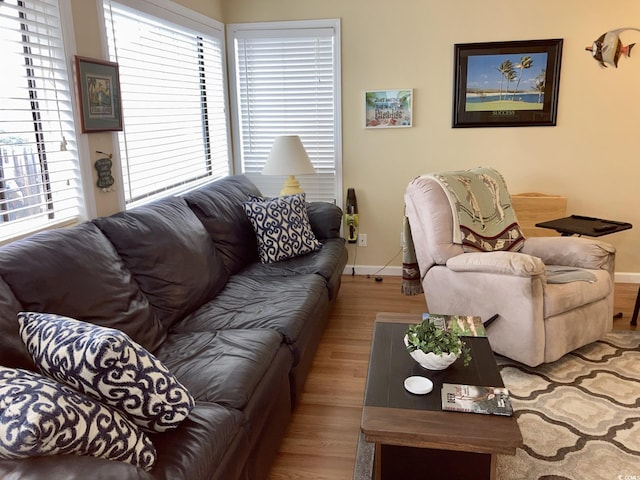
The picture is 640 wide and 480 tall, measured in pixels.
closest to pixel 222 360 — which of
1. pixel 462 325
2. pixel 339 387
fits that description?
pixel 339 387

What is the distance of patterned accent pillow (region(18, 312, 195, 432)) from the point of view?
1.33 m

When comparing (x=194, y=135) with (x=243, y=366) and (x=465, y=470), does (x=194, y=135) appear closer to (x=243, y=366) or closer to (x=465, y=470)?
(x=243, y=366)

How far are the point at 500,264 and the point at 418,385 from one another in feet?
3.64

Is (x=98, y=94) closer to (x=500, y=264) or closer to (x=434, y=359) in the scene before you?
(x=434, y=359)

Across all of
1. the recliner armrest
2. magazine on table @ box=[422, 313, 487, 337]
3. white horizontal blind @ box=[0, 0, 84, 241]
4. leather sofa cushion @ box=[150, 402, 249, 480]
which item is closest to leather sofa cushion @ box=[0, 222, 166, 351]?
white horizontal blind @ box=[0, 0, 84, 241]

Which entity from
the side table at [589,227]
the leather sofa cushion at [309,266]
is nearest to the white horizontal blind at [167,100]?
the leather sofa cushion at [309,266]

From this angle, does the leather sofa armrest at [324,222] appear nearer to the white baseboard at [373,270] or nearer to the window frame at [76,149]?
the white baseboard at [373,270]

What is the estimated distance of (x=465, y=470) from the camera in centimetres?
178

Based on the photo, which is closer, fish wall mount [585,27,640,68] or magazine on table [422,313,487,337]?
magazine on table [422,313,487,337]

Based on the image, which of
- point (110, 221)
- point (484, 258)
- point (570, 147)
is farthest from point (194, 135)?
point (570, 147)

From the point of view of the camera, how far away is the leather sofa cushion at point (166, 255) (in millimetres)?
2385

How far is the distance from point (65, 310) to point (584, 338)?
2.59 meters

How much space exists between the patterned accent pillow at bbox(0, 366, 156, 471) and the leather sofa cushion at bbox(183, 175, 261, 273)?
188 centimetres

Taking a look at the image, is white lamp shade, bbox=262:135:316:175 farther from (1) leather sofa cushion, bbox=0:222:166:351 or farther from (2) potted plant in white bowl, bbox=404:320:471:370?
(2) potted plant in white bowl, bbox=404:320:471:370
